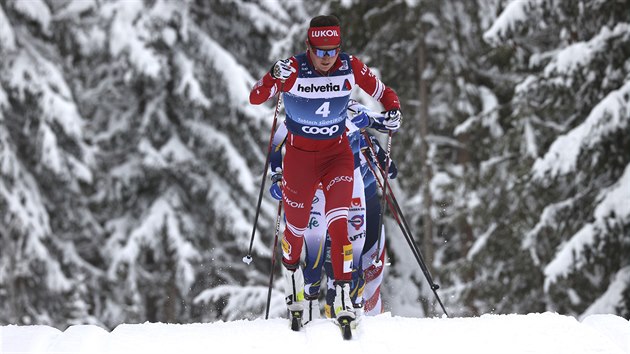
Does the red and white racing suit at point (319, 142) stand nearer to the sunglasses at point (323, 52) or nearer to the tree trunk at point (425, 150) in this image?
the sunglasses at point (323, 52)

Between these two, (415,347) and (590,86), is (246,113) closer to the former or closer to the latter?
(590,86)

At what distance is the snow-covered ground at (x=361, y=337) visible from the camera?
540cm

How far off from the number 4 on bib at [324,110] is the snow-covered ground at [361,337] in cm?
174

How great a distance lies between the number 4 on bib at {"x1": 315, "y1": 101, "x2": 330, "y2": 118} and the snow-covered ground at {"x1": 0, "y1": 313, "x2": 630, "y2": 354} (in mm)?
1742

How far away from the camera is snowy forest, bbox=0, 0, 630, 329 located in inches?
667

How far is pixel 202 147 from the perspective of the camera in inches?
762

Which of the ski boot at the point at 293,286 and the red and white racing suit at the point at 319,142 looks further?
the ski boot at the point at 293,286

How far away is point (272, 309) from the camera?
41.5 feet

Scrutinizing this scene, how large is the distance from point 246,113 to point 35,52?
195 inches

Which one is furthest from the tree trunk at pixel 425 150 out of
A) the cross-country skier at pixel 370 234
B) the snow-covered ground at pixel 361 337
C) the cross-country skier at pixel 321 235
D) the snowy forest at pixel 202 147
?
the snow-covered ground at pixel 361 337

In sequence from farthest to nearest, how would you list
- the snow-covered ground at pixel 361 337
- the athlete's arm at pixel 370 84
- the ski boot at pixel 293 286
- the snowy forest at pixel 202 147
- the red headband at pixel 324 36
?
1. the snowy forest at pixel 202 147
2. the ski boot at pixel 293 286
3. the athlete's arm at pixel 370 84
4. the red headband at pixel 324 36
5. the snow-covered ground at pixel 361 337

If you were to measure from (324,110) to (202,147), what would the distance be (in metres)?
13.0

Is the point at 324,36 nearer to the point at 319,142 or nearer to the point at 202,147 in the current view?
the point at 319,142

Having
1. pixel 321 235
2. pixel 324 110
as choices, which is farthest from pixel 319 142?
pixel 321 235
